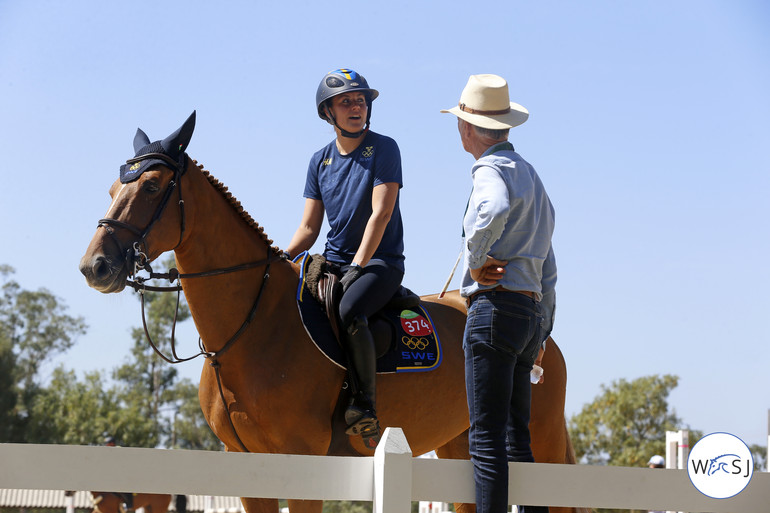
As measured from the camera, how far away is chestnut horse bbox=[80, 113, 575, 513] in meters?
4.85

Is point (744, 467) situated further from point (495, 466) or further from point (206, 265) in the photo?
point (206, 265)

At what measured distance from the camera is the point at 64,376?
149 ft

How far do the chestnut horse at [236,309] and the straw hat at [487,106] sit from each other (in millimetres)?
1909

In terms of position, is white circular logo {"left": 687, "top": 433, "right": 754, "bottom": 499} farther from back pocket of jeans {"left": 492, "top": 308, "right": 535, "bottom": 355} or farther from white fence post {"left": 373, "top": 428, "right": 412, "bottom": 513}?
white fence post {"left": 373, "top": 428, "right": 412, "bottom": 513}

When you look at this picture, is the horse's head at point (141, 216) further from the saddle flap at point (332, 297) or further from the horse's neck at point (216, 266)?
the saddle flap at point (332, 297)

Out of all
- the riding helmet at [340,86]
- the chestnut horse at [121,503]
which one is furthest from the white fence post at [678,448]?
the chestnut horse at [121,503]

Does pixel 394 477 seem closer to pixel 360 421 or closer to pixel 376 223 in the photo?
pixel 360 421

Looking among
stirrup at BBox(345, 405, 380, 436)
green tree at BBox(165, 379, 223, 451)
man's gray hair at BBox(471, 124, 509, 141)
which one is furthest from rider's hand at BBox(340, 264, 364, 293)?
green tree at BBox(165, 379, 223, 451)

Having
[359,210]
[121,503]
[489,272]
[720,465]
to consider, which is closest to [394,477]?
[489,272]

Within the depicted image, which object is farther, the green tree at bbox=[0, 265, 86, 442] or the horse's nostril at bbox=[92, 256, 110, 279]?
the green tree at bbox=[0, 265, 86, 442]

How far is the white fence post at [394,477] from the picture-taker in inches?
123

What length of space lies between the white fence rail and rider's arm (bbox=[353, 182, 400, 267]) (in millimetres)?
2090

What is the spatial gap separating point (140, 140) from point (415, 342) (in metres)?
2.32

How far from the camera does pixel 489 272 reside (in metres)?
3.70
